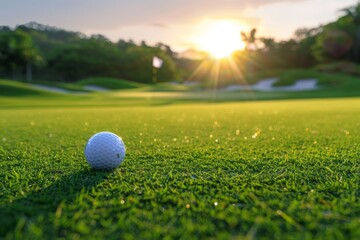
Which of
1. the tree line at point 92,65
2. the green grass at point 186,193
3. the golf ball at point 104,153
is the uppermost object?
the tree line at point 92,65

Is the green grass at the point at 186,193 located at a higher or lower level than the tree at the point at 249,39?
lower

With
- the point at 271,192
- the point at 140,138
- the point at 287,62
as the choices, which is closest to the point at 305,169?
the point at 271,192

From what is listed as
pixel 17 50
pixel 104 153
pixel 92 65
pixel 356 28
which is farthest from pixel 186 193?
pixel 92 65

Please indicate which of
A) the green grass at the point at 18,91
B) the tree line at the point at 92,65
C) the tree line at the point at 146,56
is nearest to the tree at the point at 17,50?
the tree line at the point at 146,56

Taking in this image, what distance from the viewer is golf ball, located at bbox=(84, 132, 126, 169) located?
9.13ft

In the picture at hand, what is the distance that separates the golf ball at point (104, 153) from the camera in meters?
2.78

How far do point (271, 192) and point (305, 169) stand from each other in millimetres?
784

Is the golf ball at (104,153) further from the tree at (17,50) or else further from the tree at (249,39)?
the tree at (249,39)

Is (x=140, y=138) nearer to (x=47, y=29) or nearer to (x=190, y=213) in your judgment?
(x=190, y=213)

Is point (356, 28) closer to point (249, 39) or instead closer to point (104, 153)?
point (249, 39)

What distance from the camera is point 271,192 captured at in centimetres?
217

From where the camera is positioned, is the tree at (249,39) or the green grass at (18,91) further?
the tree at (249,39)

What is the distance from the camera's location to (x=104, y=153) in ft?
9.12

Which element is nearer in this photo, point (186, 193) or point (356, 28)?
point (186, 193)
